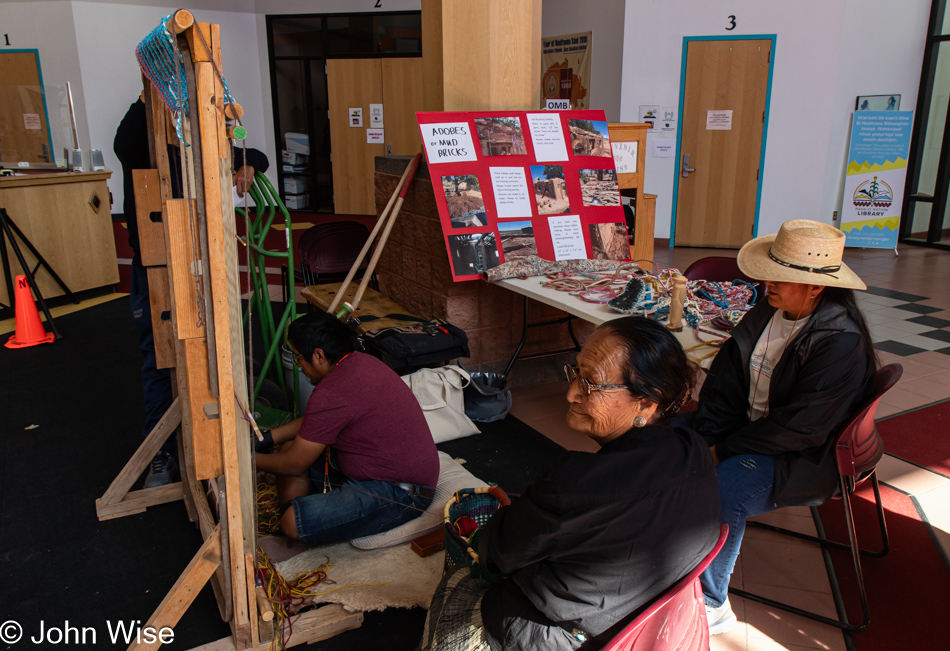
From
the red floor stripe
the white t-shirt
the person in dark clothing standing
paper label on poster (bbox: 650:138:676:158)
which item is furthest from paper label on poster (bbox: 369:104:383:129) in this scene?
the white t-shirt

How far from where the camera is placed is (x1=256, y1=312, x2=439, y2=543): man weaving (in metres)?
2.43

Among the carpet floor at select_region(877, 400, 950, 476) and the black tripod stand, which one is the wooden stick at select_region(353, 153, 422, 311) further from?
the carpet floor at select_region(877, 400, 950, 476)

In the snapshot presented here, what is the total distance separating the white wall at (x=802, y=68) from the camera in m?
7.74

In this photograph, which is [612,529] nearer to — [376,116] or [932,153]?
[932,153]

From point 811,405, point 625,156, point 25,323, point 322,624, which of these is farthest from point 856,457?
point 25,323

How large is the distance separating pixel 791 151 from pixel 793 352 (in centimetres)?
684

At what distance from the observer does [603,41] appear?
8414mm

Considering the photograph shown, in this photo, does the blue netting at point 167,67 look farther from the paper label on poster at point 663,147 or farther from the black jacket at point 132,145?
the paper label on poster at point 663,147

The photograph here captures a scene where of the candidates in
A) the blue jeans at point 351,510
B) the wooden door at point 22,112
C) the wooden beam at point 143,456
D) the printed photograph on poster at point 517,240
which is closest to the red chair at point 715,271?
the printed photograph on poster at point 517,240

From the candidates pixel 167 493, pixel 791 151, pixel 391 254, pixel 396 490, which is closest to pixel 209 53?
pixel 396 490

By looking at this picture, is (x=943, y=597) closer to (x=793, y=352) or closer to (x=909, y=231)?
(x=793, y=352)

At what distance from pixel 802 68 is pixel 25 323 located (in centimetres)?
804

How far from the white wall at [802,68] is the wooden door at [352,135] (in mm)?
4092

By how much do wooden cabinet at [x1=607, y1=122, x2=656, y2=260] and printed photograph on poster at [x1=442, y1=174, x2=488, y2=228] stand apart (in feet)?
5.09
